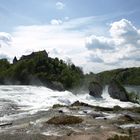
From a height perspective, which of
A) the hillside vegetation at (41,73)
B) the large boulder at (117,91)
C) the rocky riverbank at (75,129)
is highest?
the hillside vegetation at (41,73)

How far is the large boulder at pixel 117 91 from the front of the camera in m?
90.1

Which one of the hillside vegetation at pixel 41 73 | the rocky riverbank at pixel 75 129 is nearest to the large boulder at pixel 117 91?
the hillside vegetation at pixel 41 73

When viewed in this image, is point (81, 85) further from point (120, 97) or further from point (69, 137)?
point (69, 137)

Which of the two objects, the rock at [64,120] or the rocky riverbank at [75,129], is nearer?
the rocky riverbank at [75,129]

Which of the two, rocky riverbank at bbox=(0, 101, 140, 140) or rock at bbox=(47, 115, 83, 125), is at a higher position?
rock at bbox=(47, 115, 83, 125)

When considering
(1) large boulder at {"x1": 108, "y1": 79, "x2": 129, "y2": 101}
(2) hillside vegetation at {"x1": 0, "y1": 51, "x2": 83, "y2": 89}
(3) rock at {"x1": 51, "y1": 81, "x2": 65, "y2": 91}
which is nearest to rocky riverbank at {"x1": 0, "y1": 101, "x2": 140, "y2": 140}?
(1) large boulder at {"x1": 108, "y1": 79, "x2": 129, "y2": 101}

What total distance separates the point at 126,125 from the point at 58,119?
19.1 ft

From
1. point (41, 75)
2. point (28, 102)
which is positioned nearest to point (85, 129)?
point (28, 102)

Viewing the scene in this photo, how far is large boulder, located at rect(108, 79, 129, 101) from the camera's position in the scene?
9012cm

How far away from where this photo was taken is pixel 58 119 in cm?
3253

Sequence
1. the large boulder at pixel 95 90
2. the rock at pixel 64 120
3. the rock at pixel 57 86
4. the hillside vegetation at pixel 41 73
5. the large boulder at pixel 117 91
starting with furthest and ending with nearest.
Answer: the hillside vegetation at pixel 41 73 < the rock at pixel 57 86 < the large boulder at pixel 95 90 < the large boulder at pixel 117 91 < the rock at pixel 64 120

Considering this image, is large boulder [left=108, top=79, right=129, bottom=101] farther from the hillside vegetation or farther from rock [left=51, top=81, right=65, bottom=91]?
the hillside vegetation

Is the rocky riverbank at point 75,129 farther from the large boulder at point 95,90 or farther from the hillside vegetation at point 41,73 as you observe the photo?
the hillside vegetation at point 41,73

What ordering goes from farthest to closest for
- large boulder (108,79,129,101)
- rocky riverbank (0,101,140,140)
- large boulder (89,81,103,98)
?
large boulder (89,81,103,98) → large boulder (108,79,129,101) → rocky riverbank (0,101,140,140)
